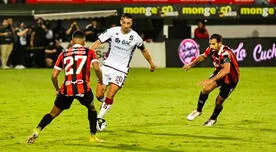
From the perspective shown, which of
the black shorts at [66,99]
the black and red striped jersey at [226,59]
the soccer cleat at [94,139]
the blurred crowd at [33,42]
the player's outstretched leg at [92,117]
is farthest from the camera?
the blurred crowd at [33,42]

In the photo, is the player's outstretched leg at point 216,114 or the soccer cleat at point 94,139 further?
the player's outstretched leg at point 216,114

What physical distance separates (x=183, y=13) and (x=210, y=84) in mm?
15634

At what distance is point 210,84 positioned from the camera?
14.8 m

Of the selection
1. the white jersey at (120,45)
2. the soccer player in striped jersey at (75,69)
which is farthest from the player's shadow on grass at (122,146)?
the white jersey at (120,45)

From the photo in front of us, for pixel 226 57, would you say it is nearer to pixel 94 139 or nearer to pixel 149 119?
pixel 149 119

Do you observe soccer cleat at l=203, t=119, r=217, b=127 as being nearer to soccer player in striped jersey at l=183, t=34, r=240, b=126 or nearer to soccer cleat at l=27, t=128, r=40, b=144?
soccer player in striped jersey at l=183, t=34, r=240, b=126

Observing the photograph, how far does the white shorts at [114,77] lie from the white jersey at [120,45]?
74 mm

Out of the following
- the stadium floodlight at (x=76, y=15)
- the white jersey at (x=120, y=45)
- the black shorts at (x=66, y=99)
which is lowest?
the stadium floodlight at (x=76, y=15)

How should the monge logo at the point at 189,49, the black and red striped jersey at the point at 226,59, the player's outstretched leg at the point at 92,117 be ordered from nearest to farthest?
the player's outstretched leg at the point at 92,117 → the black and red striped jersey at the point at 226,59 → the monge logo at the point at 189,49

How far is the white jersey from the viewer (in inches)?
558

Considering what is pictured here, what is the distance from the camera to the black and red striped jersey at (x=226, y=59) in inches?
567

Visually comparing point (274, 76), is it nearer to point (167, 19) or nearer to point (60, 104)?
point (167, 19)

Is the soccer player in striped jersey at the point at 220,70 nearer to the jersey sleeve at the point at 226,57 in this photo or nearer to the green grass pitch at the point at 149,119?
the jersey sleeve at the point at 226,57

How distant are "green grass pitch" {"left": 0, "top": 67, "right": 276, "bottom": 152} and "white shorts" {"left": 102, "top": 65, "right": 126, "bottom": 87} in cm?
95
